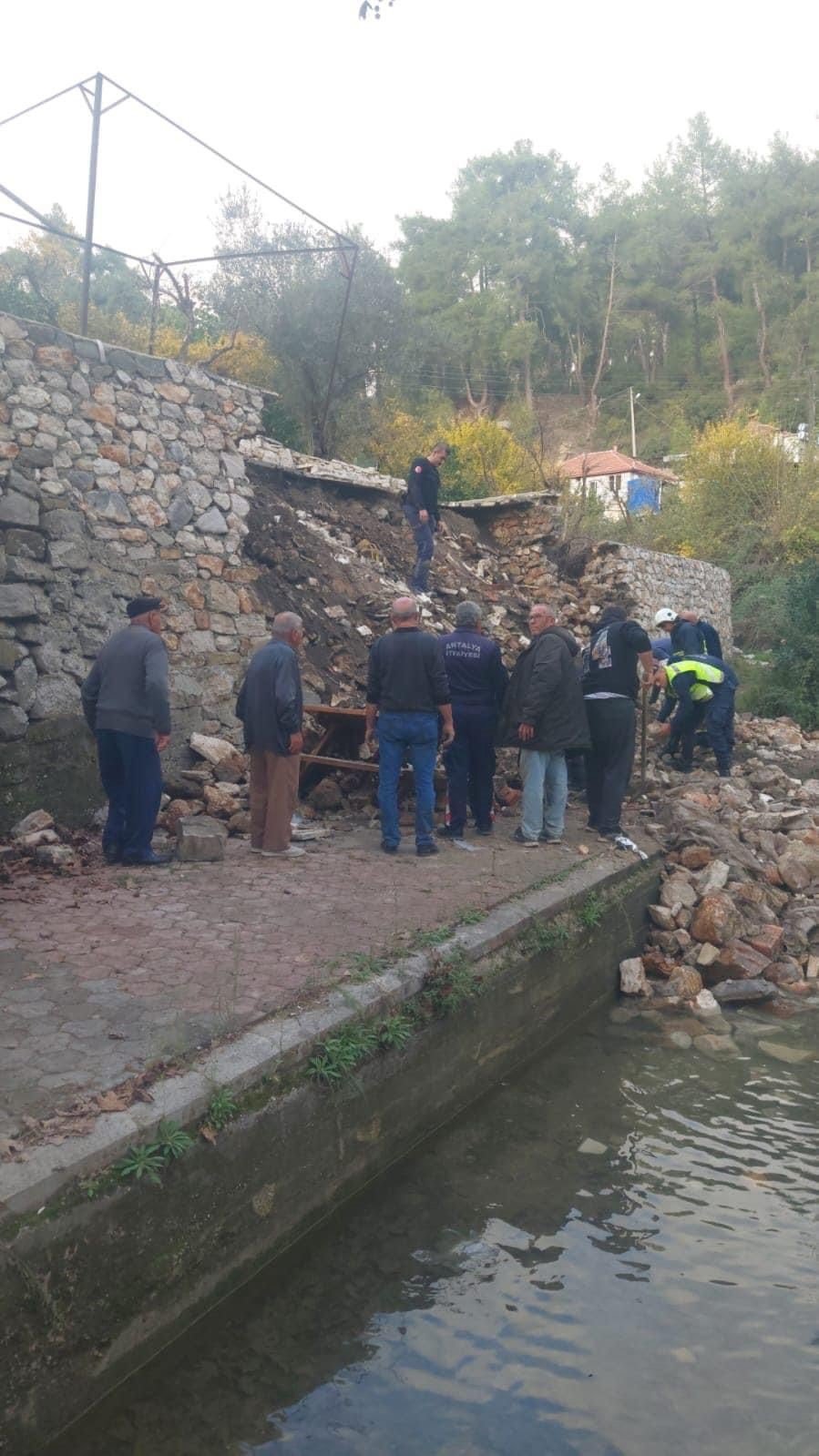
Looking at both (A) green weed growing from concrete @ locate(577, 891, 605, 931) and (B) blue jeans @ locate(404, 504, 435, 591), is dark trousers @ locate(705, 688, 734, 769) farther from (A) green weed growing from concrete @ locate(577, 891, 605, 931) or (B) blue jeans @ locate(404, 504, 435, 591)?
(A) green weed growing from concrete @ locate(577, 891, 605, 931)

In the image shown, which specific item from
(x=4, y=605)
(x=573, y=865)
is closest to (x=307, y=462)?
(x=4, y=605)

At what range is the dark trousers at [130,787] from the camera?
689cm

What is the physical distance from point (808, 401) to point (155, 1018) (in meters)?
49.2

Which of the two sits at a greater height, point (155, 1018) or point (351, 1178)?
point (155, 1018)

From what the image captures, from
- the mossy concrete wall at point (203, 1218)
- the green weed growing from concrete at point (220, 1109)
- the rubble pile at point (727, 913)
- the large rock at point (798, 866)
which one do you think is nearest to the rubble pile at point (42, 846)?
the mossy concrete wall at point (203, 1218)

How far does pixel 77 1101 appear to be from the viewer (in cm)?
334

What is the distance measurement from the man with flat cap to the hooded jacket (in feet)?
9.05

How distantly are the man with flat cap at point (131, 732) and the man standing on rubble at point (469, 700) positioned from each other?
91.5 inches

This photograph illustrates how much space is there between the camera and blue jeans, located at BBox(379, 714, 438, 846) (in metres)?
7.57

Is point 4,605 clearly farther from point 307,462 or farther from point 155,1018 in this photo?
point 307,462

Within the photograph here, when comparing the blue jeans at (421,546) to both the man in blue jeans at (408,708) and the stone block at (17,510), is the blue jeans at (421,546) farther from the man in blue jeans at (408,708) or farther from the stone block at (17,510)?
the stone block at (17,510)

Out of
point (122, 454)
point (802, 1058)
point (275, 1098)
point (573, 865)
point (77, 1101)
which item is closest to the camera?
point (77, 1101)

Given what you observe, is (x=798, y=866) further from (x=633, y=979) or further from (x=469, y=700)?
(x=469, y=700)

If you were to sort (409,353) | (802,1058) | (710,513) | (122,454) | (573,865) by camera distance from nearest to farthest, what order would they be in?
(802,1058), (573,865), (122,454), (409,353), (710,513)
